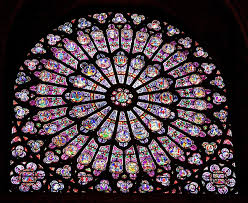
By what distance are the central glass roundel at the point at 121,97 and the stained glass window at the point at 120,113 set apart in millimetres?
20

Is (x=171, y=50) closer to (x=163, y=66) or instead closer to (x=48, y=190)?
(x=163, y=66)

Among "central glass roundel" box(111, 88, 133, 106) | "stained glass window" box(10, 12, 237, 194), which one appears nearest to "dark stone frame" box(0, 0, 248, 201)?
"stained glass window" box(10, 12, 237, 194)

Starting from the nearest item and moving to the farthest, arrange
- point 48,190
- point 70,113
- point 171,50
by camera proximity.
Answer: point 48,190 → point 70,113 → point 171,50

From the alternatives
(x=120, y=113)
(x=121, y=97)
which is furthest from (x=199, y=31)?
(x=120, y=113)

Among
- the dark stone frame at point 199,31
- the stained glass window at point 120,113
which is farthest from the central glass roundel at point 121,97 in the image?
the dark stone frame at point 199,31

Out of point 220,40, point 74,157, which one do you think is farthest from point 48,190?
point 220,40

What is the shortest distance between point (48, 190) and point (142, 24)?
4.26m

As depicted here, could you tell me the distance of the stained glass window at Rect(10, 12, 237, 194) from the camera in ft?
39.3

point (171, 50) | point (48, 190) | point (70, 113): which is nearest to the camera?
point (48, 190)

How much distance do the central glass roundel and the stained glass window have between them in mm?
20

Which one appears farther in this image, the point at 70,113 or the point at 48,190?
the point at 70,113

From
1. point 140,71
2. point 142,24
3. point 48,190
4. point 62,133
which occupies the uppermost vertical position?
point 142,24

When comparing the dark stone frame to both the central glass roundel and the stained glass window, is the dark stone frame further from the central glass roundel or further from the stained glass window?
the central glass roundel

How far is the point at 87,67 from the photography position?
43.2ft
